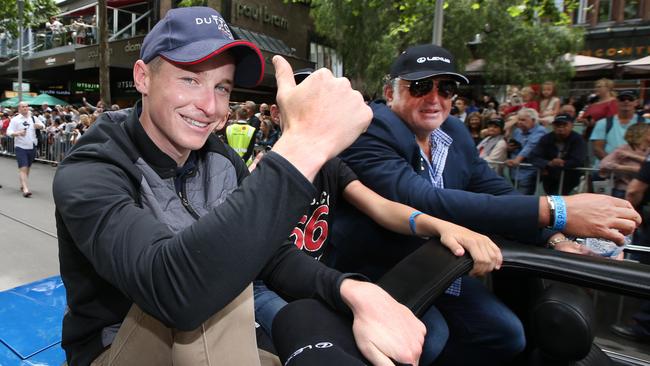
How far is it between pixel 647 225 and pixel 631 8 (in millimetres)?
17860

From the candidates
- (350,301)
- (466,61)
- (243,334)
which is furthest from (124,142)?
(466,61)

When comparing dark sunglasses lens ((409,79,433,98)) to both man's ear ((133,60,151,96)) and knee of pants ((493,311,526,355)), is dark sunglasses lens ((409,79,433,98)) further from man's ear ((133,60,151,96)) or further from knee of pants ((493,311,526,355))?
man's ear ((133,60,151,96))

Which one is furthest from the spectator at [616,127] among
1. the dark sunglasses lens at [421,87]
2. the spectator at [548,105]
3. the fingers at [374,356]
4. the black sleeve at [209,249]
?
the black sleeve at [209,249]

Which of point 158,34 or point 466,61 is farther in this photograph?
point 466,61

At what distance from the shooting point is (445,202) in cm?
185

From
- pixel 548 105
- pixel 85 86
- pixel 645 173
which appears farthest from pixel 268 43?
pixel 645 173

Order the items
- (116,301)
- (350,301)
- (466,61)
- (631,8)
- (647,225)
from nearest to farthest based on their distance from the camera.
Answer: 1. (350,301)
2. (116,301)
3. (647,225)
4. (466,61)
5. (631,8)

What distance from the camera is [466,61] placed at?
1362 centimetres

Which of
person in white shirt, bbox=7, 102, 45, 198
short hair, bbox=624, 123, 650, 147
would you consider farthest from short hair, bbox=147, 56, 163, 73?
person in white shirt, bbox=7, 102, 45, 198

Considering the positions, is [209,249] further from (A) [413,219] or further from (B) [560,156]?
(B) [560,156]

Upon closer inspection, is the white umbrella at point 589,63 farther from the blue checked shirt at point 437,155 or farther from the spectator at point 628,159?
the blue checked shirt at point 437,155

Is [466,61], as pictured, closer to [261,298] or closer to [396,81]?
[396,81]

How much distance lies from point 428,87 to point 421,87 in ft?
0.11

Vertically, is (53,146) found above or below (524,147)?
below
